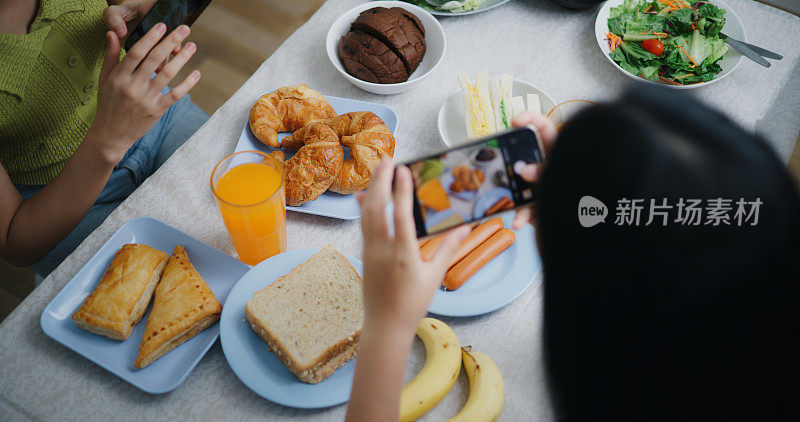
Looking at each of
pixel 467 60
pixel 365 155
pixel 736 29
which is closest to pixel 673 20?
pixel 736 29

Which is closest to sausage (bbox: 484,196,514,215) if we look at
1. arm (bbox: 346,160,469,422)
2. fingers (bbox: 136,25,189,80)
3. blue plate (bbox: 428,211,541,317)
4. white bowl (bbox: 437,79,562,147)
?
arm (bbox: 346,160,469,422)

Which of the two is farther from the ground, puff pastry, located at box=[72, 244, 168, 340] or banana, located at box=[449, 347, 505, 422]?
puff pastry, located at box=[72, 244, 168, 340]

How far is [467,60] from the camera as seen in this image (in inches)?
57.1

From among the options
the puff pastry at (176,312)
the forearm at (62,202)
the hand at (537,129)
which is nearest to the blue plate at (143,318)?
the puff pastry at (176,312)

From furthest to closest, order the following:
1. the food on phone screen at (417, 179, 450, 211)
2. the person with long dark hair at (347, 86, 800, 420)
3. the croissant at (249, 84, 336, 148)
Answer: the croissant at (249, 84, 336, 148) → the food on phone screen at (417, 179, 450, 211) → the person with long dark hair at (347, 86, 800, 420)

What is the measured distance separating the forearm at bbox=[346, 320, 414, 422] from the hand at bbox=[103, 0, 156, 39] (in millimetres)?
1079

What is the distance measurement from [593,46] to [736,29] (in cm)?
40

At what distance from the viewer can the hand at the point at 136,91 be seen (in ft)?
3.36

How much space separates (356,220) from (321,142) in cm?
20

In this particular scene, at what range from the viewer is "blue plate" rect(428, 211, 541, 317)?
97cm

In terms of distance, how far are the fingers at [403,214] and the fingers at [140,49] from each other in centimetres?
70

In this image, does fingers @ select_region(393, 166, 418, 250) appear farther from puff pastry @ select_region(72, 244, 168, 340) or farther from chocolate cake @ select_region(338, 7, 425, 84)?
chocolate cake @ select_region(338, 7, 425, 84)

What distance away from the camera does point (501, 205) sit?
78 cm

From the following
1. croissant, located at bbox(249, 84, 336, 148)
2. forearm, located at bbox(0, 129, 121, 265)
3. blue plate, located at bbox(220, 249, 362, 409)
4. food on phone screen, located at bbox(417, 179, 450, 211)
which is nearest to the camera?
food on phone screen, located at bbox(417, 179, 450, 211)
